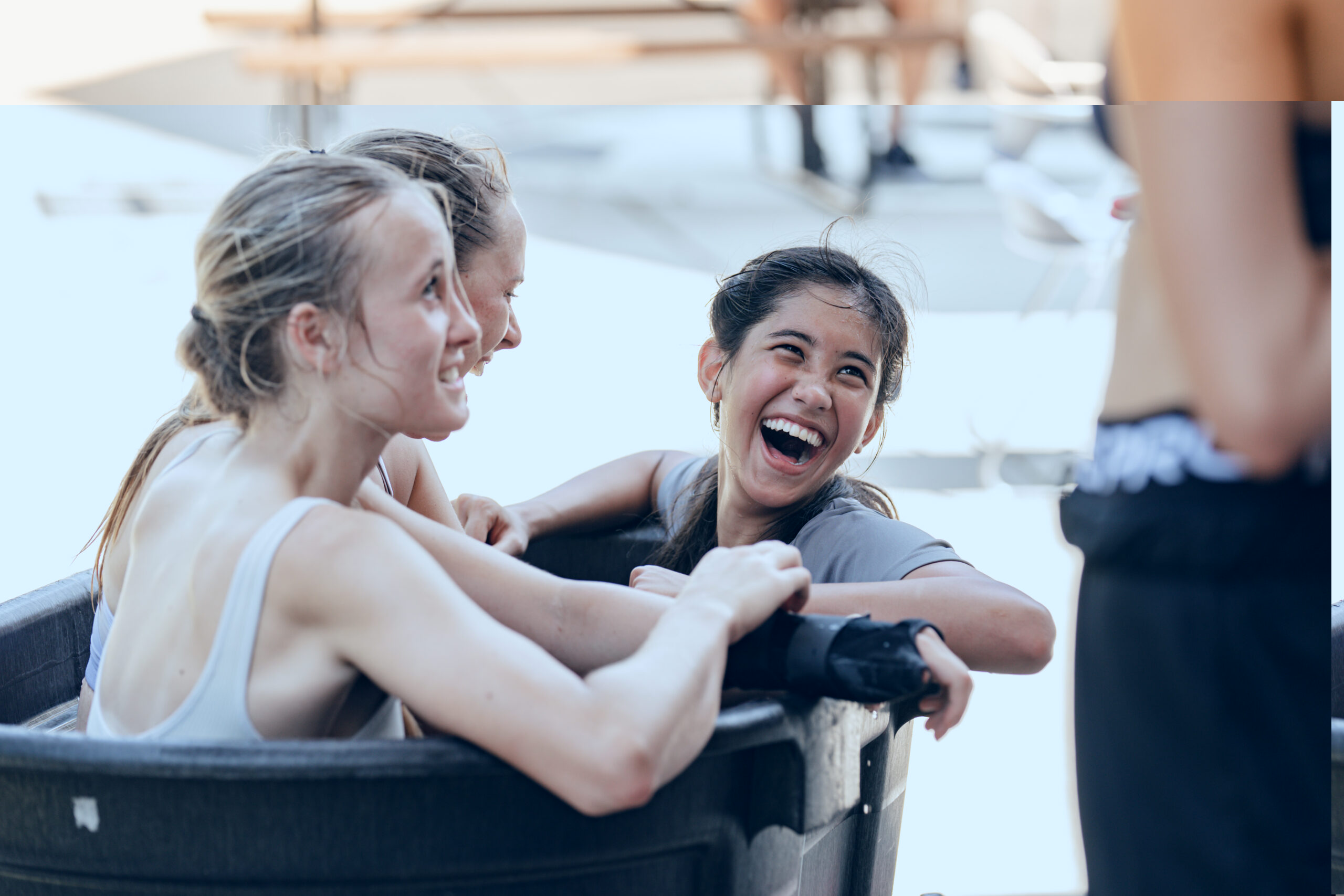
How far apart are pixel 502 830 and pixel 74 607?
32.2 inches

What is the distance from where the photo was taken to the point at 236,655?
2.73 ft

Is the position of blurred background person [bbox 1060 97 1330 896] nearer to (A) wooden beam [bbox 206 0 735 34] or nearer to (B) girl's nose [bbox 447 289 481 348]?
(B) girl's nose [bbox 447 289 481 348]

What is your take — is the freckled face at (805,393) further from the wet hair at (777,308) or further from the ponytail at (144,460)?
the ponytail at (144,460)

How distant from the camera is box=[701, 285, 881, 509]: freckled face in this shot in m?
1.38

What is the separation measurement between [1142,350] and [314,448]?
59 centimetres

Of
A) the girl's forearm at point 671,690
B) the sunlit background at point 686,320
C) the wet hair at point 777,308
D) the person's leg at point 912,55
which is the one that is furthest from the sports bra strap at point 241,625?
the person's leg at point 912,55

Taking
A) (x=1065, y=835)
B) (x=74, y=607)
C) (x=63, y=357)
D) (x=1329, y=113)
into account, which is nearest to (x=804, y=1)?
(x=63, y=357)

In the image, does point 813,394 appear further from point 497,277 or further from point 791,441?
point 497,277

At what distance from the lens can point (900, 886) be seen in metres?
1.75

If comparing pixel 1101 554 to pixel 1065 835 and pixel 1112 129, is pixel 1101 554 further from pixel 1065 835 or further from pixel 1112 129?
pixel 1065 835

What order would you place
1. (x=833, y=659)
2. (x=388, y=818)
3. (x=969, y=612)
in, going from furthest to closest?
(x=969, y=612)
(x=833, y=659)
(x=388, y=818)

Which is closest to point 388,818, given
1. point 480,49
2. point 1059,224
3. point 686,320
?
point 1059,224

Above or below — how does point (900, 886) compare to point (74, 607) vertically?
below

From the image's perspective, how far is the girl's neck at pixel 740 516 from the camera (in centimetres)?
145
